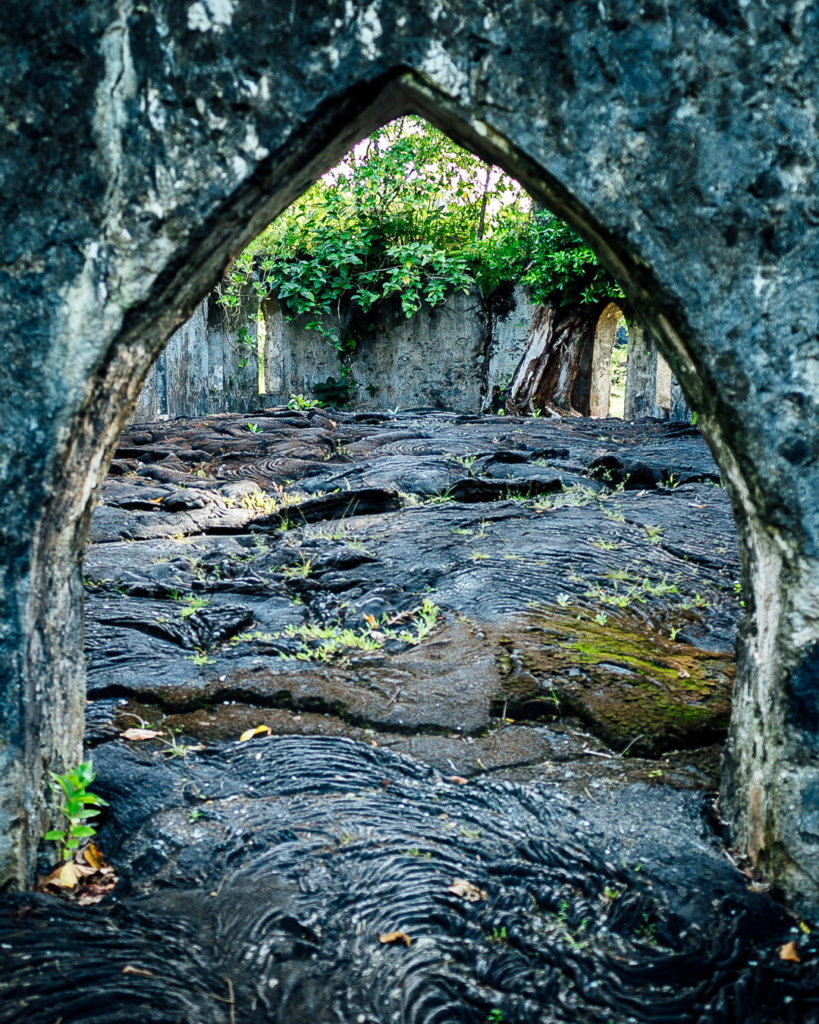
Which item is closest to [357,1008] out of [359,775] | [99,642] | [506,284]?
[359,775]

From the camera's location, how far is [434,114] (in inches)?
78.7

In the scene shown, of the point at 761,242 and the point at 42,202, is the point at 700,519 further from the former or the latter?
the point at 42,202

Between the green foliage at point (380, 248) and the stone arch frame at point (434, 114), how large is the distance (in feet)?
34.3

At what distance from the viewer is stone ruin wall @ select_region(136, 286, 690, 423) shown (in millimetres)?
12531

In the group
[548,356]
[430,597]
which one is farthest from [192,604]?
[548,356]

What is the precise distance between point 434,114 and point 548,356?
10.5m

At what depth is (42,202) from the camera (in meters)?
1.86

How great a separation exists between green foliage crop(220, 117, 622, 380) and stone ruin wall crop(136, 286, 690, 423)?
10.2 inches

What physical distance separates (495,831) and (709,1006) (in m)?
0.73

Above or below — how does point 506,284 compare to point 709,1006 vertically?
above

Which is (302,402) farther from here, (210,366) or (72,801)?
(72,801)

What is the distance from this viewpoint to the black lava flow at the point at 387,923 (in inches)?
72.7

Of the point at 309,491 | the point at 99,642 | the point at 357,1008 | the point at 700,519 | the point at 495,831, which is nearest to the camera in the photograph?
the point at 357,1008

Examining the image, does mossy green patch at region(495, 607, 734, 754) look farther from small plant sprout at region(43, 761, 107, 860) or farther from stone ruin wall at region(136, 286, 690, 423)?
stone ruin wall at region(136, 286, 690, 423)
